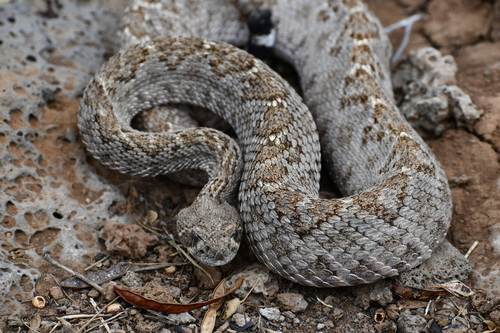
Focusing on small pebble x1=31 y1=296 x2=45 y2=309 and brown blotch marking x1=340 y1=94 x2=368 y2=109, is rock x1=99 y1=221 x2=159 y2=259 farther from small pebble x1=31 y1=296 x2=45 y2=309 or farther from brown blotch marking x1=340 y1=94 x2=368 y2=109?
brown blotch marking x1=340 y1=94 x2=368 y2=109

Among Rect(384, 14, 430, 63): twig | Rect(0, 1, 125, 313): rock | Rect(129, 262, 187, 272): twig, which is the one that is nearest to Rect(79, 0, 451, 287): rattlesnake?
Rect(129, 262, 187, 272): twig

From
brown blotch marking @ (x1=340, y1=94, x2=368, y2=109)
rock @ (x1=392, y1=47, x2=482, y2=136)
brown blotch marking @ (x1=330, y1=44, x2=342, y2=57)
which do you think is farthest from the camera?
brown blotch marking @ (x1=330, y1=44, x2=342, y2=57)

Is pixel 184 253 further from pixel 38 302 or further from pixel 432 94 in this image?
pixel 432 94

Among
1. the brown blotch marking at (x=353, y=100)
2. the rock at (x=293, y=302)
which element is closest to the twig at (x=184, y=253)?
the rock at (x=293, y=302)

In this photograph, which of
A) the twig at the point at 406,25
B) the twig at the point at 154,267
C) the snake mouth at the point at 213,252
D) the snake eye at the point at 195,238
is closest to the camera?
the snake mouth at the point at 213,252

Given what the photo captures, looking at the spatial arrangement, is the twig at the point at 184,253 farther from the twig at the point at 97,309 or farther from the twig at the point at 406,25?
the twig at the point at 406,25

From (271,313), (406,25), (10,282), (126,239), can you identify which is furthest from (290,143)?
(406,25)

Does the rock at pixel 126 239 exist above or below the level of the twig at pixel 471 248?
below
